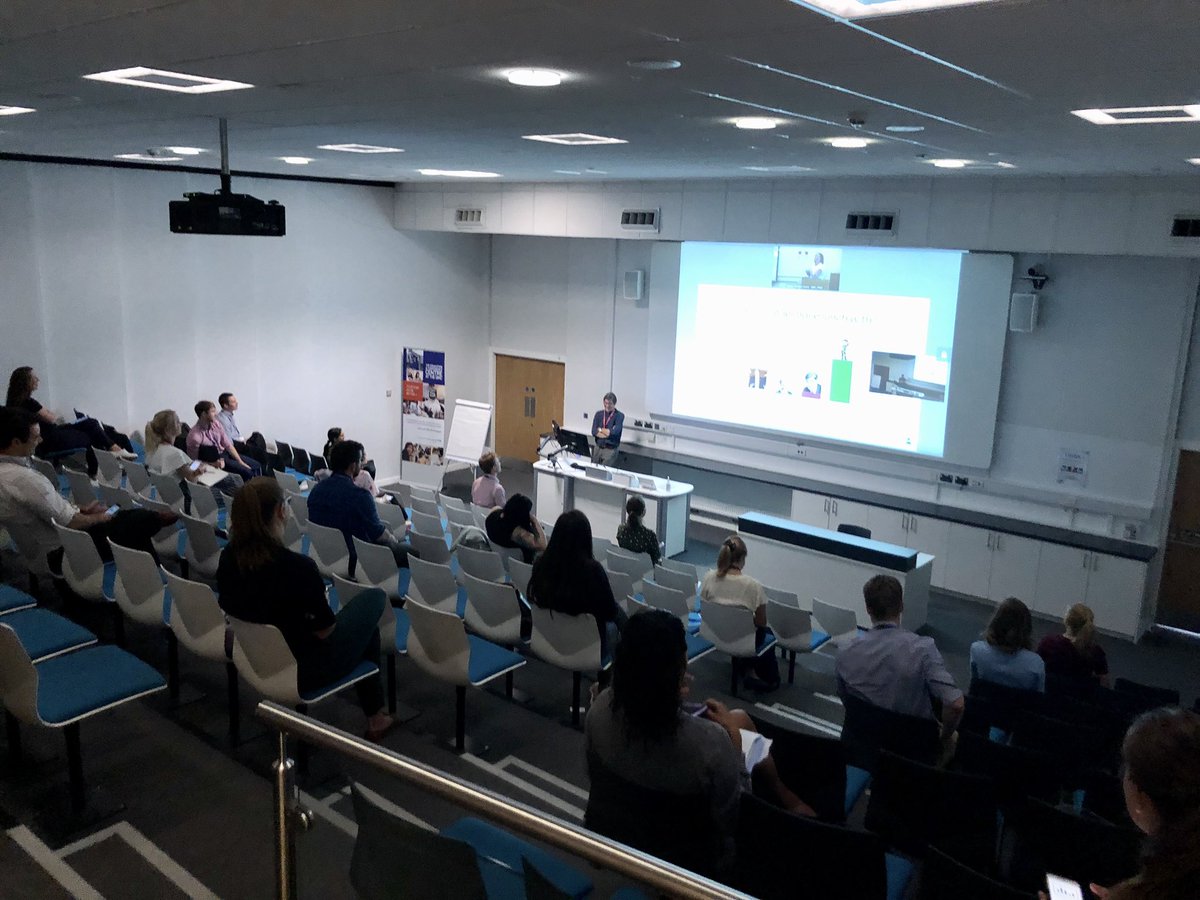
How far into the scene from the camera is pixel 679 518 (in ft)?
34.2

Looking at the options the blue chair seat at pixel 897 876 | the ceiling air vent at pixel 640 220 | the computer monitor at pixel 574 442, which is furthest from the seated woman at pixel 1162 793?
the ceiling air vent at pixel 640 220

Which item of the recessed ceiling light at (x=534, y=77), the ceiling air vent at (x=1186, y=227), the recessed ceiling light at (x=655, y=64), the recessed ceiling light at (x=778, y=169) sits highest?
the recessed ceiling light at (x=778, y=169)

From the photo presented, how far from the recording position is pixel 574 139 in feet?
21.2

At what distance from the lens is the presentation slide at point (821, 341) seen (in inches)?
384

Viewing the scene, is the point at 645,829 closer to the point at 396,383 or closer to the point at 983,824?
the point at 983,824

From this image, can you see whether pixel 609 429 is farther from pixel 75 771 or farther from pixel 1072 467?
pixel 75 771

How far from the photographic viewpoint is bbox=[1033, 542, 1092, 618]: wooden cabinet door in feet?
28.4

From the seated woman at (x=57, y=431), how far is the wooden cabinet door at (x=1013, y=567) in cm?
877

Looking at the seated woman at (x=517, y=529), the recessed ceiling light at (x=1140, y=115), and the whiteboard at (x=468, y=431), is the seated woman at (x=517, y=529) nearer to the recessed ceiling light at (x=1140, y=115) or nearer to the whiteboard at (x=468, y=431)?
the recessed ceiling light at (x=1140, y=115)

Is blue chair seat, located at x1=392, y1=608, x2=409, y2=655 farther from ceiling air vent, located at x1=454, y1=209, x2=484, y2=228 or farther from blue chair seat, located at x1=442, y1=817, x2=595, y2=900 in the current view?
ceiling air vent, located at x1=454, y1=209, x2=484, y2=228

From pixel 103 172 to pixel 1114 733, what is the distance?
1122 cm

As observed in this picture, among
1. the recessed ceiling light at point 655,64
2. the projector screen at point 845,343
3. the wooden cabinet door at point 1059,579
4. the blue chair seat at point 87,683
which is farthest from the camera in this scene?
the projector screen at point 845,343

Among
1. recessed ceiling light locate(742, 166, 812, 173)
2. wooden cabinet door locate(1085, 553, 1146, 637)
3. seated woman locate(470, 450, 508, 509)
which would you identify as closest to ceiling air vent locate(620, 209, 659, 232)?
recessed ceiling light locate(742, 166, 812, 173)

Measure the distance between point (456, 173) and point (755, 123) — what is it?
6.26 meters
